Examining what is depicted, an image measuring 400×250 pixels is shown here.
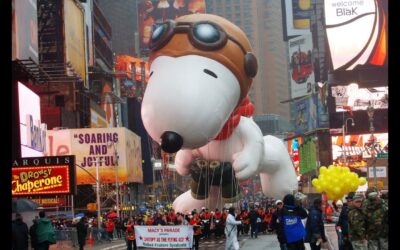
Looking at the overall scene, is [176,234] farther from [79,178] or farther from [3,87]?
[79,178]

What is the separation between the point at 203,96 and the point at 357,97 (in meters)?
65.4

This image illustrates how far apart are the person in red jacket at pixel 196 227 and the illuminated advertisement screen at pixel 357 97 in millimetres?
60370

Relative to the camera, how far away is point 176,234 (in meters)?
18.6

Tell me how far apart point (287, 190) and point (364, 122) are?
60.0 metres

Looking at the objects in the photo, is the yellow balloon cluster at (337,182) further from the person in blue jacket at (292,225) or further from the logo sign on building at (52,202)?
the logo sign on building at (52,202)

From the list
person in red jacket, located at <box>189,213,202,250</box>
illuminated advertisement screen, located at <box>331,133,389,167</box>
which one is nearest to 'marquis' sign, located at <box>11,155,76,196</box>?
person in red jacket, located at <box>189,213,202,250</box>

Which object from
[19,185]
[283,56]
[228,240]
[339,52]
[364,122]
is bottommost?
[228,240]

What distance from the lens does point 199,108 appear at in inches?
756

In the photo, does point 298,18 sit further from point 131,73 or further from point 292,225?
point 292,225

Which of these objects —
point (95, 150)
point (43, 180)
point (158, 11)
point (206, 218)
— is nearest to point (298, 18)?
point (158, 11)

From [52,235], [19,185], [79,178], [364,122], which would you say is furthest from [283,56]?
[52,235]

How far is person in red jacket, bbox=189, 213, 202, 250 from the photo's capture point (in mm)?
21797

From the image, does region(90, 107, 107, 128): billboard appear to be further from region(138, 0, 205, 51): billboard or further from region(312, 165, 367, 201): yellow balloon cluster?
region(138, 0, 205, 51): billboard

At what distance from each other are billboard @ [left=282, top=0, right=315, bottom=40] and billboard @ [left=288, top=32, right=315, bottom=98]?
7287 mm
